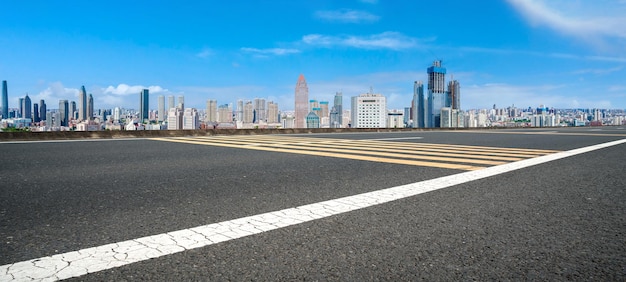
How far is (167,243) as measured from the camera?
2588mm

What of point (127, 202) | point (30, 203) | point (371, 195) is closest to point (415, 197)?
point (371, 195)

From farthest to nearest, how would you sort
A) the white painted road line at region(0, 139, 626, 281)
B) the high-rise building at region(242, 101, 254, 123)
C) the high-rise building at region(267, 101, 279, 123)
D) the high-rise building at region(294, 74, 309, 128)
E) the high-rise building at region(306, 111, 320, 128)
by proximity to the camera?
the high-rise building at region(294, 74, 309, 128), the high-rise building at region(267, 101, 279, 123), the high-rise building at region(242, 101, 254, 123), the high-rise building at region(306, 111, 320, 128), the white painted road line at region(0, 139, 626, 281)

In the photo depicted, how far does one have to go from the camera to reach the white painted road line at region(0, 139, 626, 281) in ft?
6.95

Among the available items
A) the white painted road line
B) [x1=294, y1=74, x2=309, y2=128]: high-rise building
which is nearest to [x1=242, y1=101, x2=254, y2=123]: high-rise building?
[x1=294, y1=74, x2=309, y2=128]: high-rise building

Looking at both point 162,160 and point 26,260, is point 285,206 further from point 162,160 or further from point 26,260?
point 162,160

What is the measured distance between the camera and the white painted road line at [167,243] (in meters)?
2.12

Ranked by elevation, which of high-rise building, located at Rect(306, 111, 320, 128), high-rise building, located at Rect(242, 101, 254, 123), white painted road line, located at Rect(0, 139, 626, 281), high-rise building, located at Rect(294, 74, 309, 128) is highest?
high-rise building, located at Rect(294, 74, 309, 128)

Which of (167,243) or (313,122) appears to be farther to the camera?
(313,122)

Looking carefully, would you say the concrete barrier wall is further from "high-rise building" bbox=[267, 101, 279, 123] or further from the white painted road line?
"high-rise building" bbox=[267, 101, 279, 123]

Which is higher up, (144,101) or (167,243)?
(144,101)

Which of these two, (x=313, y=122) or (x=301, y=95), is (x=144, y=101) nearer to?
(x=301, y=95)

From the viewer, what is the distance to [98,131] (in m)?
16.5

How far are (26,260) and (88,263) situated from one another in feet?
1.29

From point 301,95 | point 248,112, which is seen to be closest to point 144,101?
point 248,112
